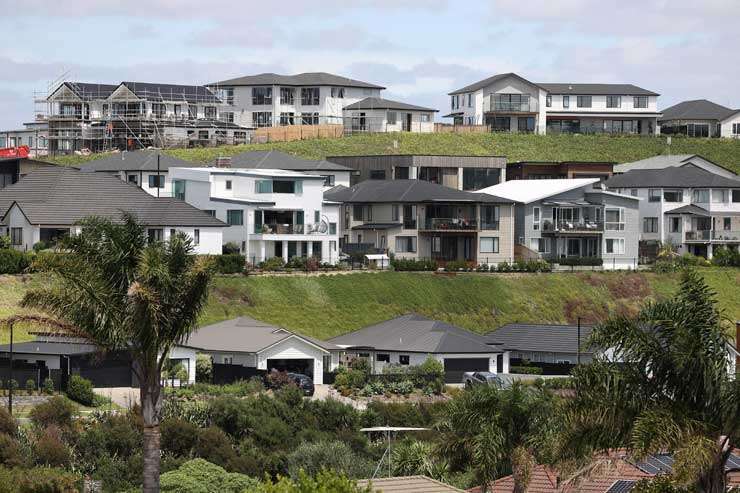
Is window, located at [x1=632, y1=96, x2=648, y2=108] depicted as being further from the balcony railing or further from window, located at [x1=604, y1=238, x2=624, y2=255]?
the balcony railing

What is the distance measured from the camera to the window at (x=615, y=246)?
106312mm

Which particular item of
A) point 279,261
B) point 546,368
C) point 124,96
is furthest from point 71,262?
point 124,96

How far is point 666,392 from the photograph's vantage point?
27016 millimetres

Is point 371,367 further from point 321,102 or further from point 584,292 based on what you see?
point 321,102

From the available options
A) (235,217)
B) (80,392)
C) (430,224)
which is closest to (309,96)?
(430,224)

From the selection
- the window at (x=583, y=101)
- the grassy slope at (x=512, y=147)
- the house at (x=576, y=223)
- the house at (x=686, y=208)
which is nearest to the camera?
the house at (x=576, y=223)

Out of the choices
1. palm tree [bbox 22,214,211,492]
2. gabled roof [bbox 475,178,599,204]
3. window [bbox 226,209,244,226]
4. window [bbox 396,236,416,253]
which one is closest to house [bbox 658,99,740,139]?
gabled roof [bbox 475,178,599,204]

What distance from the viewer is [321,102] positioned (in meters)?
142

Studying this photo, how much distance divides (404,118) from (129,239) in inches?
4323

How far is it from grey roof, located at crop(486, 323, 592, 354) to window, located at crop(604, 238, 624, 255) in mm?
25944

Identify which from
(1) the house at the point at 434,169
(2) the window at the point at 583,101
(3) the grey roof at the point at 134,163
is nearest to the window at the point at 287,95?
(1) the house at the point at 434,169

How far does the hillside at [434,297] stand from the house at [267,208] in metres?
6.62

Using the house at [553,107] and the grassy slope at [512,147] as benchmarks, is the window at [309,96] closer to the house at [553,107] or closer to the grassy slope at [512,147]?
the grassy slope at [512,147]

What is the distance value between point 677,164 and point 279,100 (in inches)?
1449
